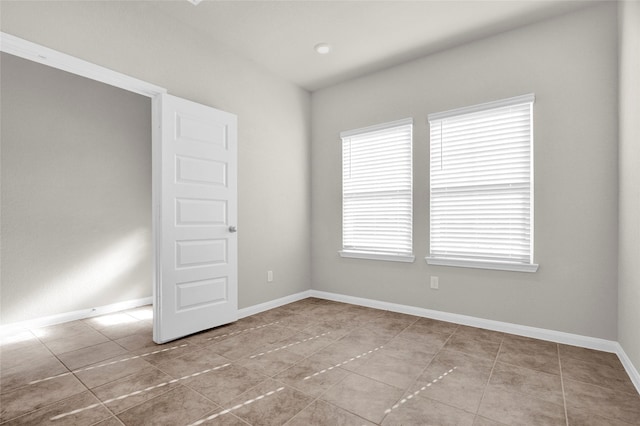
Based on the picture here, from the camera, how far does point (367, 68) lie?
12.5 ft

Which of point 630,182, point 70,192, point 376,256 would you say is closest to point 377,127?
point 376,256

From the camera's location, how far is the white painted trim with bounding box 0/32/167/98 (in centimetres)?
211

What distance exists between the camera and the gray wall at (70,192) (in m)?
3.18

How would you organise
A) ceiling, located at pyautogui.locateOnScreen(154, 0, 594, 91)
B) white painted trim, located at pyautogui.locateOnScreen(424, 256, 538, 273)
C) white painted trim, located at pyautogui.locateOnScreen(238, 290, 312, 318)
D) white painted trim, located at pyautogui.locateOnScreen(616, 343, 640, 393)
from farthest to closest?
white painted trim, located at pyautogui.locateOnScreen(238, 290, 312, 318) < white painted trim, located at pyautogui.locateOnScreen(424, 256, 538, 273) < ceiling, located at pyautogui.locateOnScreen(154, 0, 594, 91) < white painted trim, located at pyautogui.locateOnScreen(616, 343, 640, 393)

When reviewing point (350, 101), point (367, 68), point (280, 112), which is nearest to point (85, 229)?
point (280, 112)

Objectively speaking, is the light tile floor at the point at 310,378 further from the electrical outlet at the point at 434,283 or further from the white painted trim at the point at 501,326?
the electrical outlet at the point at 434,283

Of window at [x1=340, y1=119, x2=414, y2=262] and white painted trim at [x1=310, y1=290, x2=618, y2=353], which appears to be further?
window at [x1=340, y1=119, x2=414, y2=262]

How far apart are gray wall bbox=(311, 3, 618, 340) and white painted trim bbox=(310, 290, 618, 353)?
0.17 feet

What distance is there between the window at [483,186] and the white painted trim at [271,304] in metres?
1.82

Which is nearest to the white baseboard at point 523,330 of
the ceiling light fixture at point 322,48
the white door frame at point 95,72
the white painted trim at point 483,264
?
the white painted trim at point 483,264

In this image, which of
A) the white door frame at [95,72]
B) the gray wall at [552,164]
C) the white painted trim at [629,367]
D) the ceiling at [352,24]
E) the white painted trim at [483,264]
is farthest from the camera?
the white painted trim at [483,264]

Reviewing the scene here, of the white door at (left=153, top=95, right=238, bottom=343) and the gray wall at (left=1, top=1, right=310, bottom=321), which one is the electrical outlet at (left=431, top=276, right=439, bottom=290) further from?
the white door at (left=153, top=95, right=238, bottom=343)

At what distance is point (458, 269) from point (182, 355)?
2683mm

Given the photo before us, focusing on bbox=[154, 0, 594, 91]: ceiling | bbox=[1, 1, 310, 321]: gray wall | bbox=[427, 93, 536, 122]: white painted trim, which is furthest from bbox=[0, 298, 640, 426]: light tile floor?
bbox=[154, 0, 594, 91]: ceiling
